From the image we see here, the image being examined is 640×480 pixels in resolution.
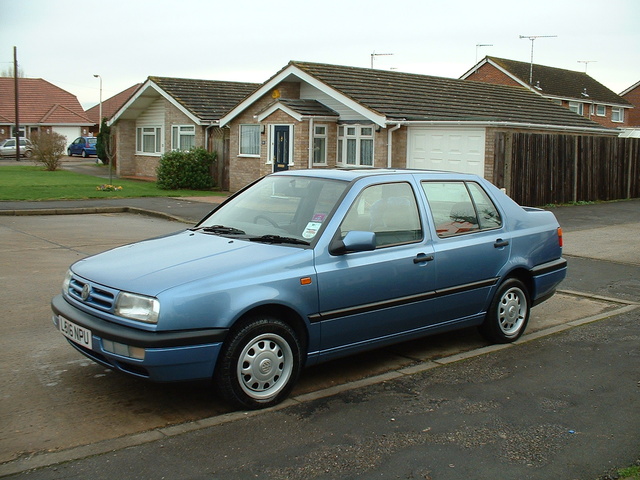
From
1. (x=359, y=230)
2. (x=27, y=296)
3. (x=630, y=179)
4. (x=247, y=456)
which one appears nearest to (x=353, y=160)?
(x=630, y=179)

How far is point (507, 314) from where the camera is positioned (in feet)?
22.7

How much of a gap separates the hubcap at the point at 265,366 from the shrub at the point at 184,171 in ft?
74.0

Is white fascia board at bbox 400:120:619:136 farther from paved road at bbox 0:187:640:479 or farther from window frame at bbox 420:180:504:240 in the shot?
window frame at bbox 420:180:504:240

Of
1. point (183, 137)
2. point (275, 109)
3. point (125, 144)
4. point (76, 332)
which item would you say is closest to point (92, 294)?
point (76, 332)

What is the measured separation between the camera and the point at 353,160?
23.9m

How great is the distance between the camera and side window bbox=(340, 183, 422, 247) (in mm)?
5828

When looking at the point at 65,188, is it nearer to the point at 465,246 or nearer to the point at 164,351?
the point at 465,246

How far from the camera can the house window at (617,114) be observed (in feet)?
187

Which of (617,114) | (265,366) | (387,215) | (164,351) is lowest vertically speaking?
(265,366)

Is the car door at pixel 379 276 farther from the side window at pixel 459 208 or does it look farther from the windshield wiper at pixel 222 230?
the windshield wiper at pixel 222 230

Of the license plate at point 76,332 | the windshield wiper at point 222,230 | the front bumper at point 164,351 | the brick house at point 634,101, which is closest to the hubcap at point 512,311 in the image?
the windshield wiper at point 222,230

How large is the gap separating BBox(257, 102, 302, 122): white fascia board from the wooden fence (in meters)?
6.66

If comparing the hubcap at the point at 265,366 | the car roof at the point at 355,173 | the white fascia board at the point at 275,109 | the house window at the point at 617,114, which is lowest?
the hubcap at the point at 265,366

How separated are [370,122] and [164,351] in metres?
19.0
